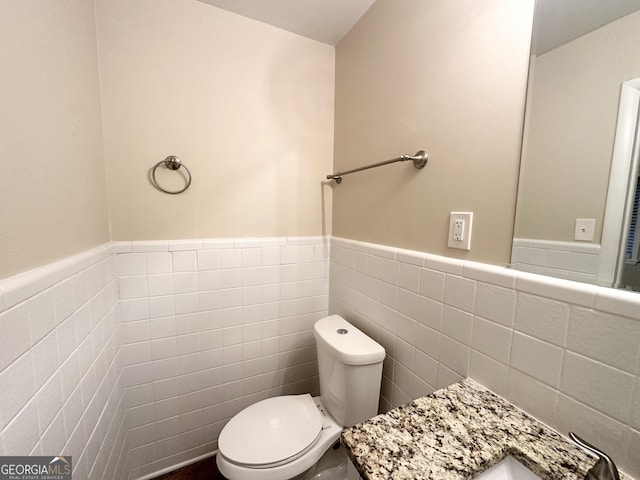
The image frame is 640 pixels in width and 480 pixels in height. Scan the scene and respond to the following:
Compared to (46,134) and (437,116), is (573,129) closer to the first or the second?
(437,116)

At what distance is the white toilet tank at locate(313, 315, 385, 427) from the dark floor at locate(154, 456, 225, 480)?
0.75m

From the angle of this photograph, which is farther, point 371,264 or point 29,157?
point 371,264

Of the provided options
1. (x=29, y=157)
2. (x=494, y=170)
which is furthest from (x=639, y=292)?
(x=29, y=157)

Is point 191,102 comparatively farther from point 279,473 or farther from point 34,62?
point 279,473

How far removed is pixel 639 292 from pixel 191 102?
1600 millimetres

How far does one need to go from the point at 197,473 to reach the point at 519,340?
1625 millimetres

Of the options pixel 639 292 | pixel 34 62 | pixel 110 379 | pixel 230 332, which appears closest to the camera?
pixel 639 292

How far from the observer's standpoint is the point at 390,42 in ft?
3.50

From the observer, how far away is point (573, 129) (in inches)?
23.1

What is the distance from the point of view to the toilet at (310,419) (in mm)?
A: 902

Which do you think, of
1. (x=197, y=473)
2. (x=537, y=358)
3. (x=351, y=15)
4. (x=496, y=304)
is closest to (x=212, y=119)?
(x=351, y=15)

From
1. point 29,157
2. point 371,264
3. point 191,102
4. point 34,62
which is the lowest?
point 371,264

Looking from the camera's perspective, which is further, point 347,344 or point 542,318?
point 347,344

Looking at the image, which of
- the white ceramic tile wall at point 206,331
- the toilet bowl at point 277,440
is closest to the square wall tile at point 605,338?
the toilet bowl at point 277,440
